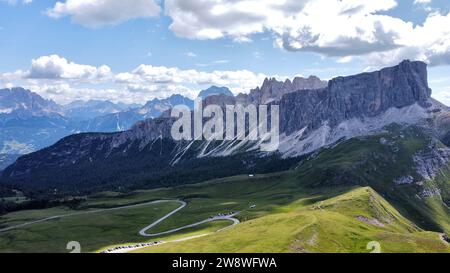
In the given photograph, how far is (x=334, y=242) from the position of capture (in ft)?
415

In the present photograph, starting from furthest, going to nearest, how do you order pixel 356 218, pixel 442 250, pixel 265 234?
→ pixel 356 218, pixel 265 234, pixel 442 250
